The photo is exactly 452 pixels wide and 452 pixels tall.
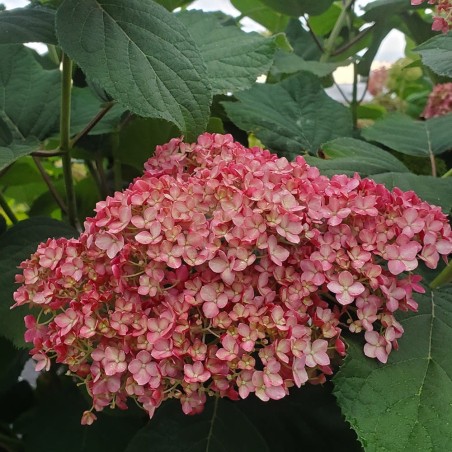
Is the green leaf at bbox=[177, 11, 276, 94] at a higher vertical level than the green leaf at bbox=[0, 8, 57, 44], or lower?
lower

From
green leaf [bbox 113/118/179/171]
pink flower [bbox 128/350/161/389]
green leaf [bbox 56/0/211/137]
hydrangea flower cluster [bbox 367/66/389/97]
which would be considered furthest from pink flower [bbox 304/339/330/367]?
hydrangea flower cluster [bbox 367/66/389/97]

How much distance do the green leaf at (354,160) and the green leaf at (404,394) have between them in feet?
→ 0.66

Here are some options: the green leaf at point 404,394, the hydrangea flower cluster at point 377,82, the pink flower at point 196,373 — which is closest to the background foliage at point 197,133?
the green leaf at point 404,394

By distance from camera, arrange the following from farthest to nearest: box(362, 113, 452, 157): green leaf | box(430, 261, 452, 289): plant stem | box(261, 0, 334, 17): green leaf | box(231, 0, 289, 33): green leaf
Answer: box(231, 0, 289, 33): green leaf, box(261, 0, 334, 17): green leaf, box(362, 113, 452, 157): green leaf, box(430, 261, 452, 289): plant stem

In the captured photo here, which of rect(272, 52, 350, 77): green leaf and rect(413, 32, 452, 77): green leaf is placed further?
rect(272, 52, 350, 77): green leaf

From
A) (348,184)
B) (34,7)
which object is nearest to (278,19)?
(34,7)

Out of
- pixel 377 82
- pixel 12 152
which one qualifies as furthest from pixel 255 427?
pixel 377 82

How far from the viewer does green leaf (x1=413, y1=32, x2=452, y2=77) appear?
63 cm

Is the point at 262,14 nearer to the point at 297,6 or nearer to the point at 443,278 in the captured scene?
the point at 297,6

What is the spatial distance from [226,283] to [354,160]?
289 mm

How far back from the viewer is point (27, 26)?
2.05ft

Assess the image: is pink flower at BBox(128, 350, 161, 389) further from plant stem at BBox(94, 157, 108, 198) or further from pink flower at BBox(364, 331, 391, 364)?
plant stem at BBox(94, 157, 108, 198)

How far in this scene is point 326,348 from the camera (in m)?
0.46

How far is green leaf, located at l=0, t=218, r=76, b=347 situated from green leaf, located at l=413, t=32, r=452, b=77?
0.44 m
